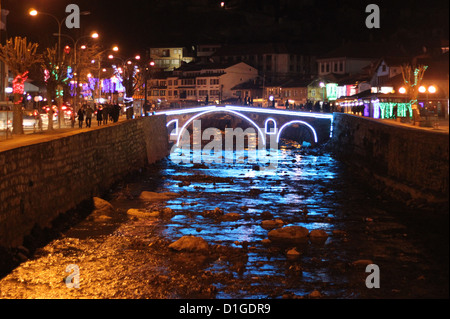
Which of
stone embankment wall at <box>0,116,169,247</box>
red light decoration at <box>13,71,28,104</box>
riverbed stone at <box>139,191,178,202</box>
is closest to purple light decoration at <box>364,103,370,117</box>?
stone embankment wall at <box>0,116,169,247</box>

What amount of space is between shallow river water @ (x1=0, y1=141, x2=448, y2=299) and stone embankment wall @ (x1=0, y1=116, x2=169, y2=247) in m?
0.86

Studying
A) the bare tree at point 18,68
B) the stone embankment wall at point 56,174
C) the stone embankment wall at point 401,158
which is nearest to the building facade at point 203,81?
the stone embankment wall at point 401,158

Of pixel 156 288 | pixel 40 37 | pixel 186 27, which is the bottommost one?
pixel 156 288

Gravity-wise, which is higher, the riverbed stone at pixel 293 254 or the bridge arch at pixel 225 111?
the bridge arch at pixel 225 111

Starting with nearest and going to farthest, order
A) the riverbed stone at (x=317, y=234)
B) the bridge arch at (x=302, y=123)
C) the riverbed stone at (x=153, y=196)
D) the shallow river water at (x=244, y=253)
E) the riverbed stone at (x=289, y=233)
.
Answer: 1. the shallow river water at (x=244, y=253)
2. the riverbed stone at (x=289, y=233)
3. the riverbed stone at (x=317, y=234)
4. the riverbed stone at (x=153, y=196)
5. the bridge arch at (x=302, y=123)

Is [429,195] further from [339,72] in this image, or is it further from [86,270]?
[339,72]

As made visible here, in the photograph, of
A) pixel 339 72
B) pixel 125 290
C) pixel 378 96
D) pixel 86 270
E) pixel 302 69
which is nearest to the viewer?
pixel 125 290

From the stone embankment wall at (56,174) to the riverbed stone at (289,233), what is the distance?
21.1 ft

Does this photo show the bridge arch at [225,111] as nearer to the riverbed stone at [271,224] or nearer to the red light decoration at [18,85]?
the red light decoration at [18,85]

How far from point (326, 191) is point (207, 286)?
52.7ft

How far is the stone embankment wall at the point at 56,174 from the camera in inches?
627

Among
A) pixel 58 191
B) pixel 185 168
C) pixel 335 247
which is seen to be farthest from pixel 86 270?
pixel 185 168

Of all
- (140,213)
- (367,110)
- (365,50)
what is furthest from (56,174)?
(365,50)

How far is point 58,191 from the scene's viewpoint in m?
20.4
